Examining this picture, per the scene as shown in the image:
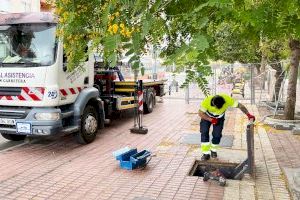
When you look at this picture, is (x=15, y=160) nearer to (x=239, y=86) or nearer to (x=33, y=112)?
(x=33, y=112)

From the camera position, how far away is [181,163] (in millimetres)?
7031

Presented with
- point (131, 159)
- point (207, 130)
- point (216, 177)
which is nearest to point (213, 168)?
point (207, 130)

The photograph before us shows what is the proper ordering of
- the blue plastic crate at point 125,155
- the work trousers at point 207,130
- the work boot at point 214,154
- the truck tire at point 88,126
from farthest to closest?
the truck tire at point 88,126, the work boot at point 214,154, the work trousers at point 207,130, the blue plastic crate at point 125,155

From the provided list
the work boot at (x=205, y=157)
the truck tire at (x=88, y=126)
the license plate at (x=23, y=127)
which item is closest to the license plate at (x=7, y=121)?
the license plate at (x=23, y=127)

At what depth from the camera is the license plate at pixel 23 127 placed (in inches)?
287

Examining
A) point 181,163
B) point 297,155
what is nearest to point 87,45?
point 181,163

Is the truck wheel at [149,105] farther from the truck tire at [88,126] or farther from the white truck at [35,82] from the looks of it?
the white truck at [35,82]

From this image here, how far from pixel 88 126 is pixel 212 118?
9.41 feet

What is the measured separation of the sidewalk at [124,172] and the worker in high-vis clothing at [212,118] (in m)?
0.30

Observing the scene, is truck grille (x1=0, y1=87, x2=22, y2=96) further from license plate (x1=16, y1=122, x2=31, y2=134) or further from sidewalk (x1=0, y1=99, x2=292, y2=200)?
sidewalk (x1=0, y1=99, x2=292, y2=200)

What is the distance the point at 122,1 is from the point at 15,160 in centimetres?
573

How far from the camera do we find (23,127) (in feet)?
24.1

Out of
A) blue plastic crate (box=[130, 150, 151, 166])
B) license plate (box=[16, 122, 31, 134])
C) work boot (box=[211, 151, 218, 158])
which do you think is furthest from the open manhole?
license plate (box=[16, 122, 31, 134])

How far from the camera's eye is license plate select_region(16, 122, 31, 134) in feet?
23.9
